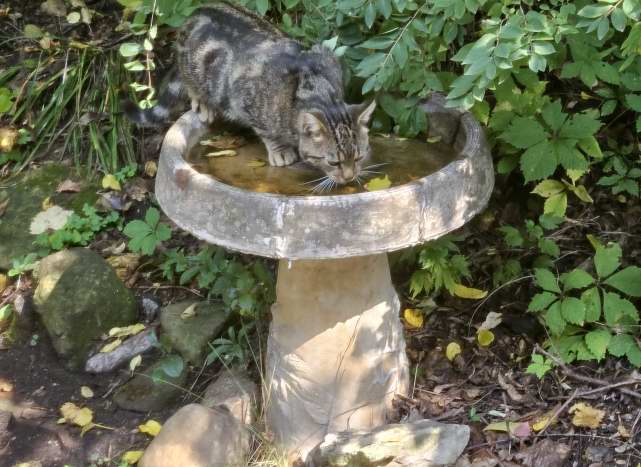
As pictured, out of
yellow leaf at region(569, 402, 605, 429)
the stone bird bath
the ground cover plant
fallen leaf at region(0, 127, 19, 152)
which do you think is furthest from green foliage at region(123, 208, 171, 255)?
yellow leaf at region(569, 402, 605, 429)

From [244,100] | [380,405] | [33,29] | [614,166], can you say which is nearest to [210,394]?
[380,405]

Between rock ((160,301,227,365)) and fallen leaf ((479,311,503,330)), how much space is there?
1405 mm

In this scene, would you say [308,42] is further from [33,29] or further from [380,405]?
[33,29]

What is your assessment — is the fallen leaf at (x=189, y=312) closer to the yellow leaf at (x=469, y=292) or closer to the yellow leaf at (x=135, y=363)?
the yellow leaf at (x=135, y=363)

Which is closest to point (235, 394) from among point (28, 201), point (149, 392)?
point (149, 392)

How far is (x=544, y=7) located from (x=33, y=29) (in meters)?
3.96

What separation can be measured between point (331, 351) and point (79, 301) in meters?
1.74

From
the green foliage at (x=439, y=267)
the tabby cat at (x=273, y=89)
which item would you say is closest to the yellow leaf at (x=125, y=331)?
the tabby cat at (x=273, y=89)

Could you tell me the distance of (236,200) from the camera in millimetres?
2496

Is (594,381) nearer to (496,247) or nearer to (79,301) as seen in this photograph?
(496,247)

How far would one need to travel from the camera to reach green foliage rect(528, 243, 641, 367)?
10.3 ft

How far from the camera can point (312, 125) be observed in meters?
2.92

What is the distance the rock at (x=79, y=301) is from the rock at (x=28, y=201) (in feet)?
1.58

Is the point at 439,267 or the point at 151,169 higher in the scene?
the point at 439,267
